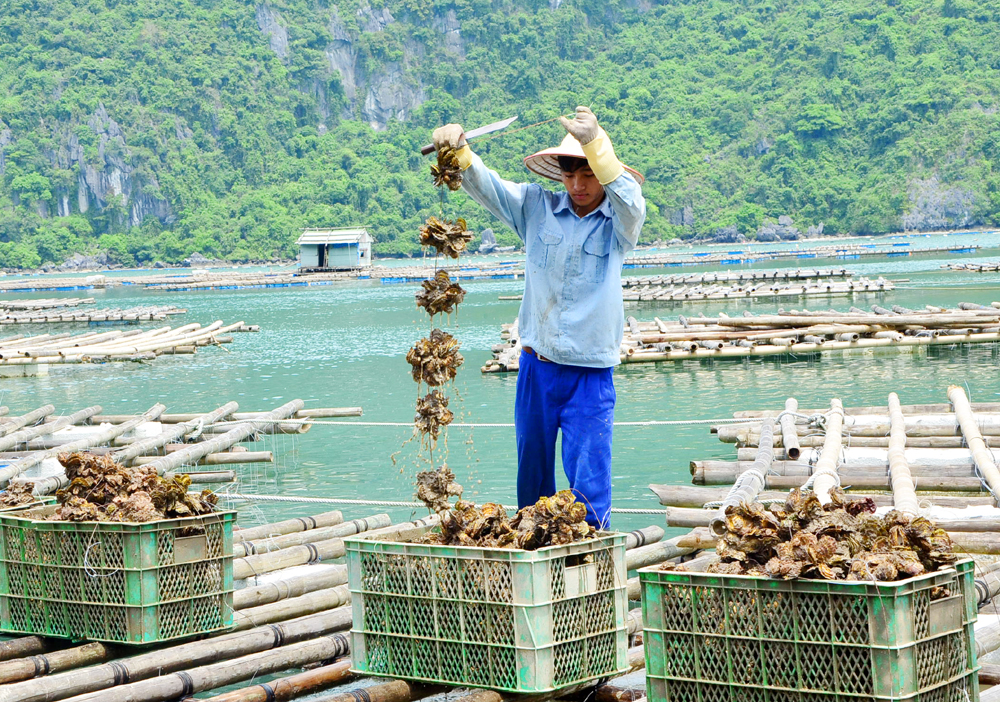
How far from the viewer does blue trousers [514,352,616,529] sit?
4316 mm

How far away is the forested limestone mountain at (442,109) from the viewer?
395ft

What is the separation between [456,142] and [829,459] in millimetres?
4702

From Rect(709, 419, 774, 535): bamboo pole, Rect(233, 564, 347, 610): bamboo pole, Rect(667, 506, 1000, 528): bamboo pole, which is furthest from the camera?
Rect(709, 419, 774, 535): bamboo pole

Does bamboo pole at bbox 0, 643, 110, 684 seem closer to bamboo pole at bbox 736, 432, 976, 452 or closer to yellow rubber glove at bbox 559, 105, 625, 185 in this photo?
yellow rubber glove at bbox 559, 105, 625, 185

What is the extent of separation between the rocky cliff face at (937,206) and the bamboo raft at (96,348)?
97.2m

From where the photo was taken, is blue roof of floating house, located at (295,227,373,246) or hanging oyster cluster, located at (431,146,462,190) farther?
blue roof of floating house, located at (295,227,373,246)

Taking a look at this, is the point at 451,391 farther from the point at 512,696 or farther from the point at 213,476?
the point at 512,696

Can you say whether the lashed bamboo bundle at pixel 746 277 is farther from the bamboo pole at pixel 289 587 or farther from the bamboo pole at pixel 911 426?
the bamboo pole at pixel 289 587

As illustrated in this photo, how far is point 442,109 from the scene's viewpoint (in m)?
152

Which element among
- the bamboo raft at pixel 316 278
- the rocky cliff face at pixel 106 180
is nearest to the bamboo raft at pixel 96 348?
the bamboo raft at pixel 316 278

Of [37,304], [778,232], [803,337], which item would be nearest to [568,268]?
[803,337]

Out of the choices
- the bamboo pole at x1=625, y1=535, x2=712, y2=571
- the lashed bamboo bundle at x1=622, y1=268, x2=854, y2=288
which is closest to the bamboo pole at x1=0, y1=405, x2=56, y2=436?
the bamboo pole at x1=625, y1=535, x2=712, y2=571

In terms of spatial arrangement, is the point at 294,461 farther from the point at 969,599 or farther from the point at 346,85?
the point at 346,85

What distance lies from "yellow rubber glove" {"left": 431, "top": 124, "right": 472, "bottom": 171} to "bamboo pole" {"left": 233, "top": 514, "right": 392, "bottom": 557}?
278cm
